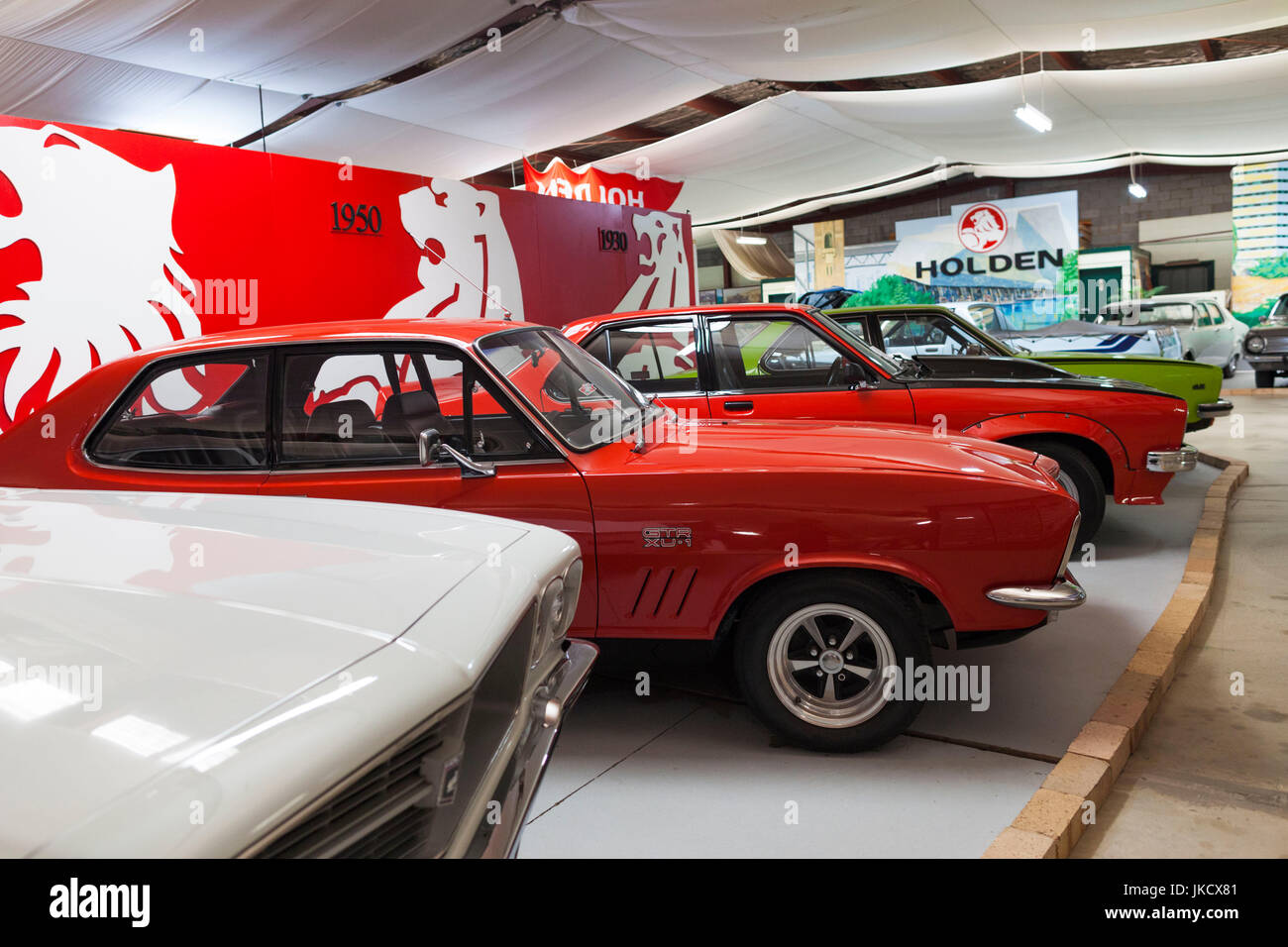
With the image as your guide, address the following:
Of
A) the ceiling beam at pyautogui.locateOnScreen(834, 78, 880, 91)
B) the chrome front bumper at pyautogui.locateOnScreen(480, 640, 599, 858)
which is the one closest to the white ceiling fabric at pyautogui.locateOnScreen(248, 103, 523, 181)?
the ceiling beam at pyautogui.locateOnScreen(834, 78, 880, 91)

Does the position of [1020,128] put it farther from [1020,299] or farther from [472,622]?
[472,622]

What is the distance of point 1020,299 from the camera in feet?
58.4

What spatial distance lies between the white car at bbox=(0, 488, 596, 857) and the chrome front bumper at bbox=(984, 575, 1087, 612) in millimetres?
1530

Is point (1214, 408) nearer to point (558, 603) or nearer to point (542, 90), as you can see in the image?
point (558, 603)

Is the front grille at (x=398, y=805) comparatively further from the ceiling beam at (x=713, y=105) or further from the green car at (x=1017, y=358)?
the ceiling beam at (x=713, y=105)

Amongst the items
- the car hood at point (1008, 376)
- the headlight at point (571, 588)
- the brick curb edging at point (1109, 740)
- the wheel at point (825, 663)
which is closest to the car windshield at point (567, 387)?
the wheel at point (825, 663)

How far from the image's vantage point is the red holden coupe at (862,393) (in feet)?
17.4

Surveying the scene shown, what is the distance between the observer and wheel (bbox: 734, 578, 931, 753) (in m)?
2.98

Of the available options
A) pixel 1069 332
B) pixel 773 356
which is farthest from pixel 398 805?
pixel 1069 332

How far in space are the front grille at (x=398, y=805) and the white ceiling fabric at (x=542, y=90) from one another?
8.43 meters

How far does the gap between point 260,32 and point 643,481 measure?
6.87 meters

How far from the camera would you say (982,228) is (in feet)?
59.7

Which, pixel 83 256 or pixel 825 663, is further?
pixel 83 256

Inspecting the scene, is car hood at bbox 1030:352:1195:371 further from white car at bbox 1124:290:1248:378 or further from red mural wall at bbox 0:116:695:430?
white car at bbox 1124:290:1248:378
